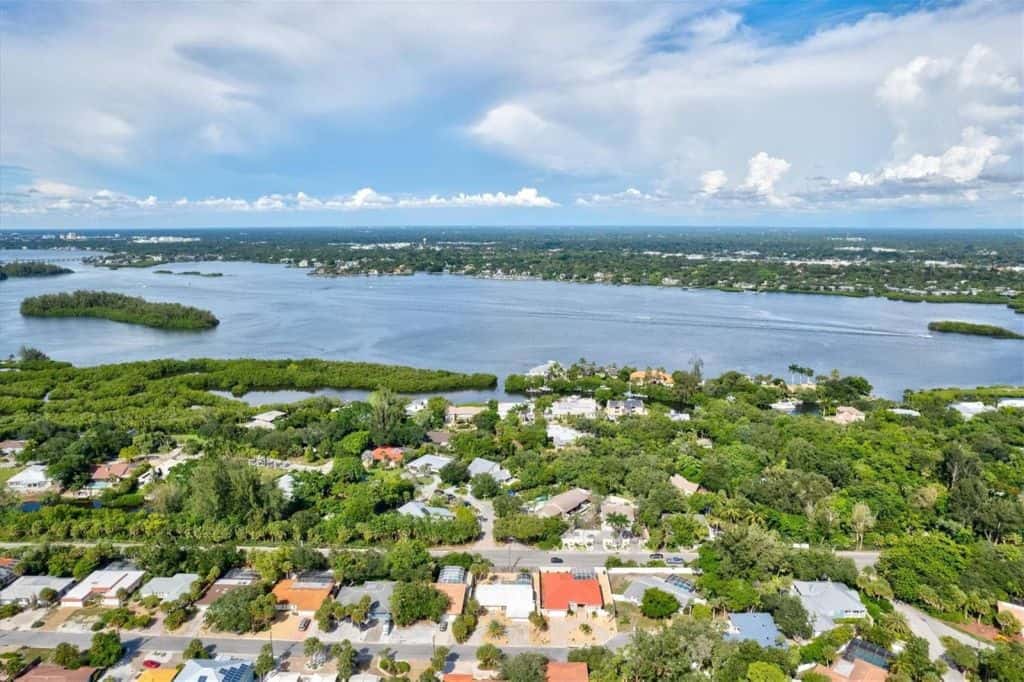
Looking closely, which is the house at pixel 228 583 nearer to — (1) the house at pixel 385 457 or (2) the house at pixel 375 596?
(2) the house at pixel 375 596

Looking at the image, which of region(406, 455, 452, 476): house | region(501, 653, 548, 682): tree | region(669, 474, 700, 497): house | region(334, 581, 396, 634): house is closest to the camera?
region(501, 653, 548, 682): tree

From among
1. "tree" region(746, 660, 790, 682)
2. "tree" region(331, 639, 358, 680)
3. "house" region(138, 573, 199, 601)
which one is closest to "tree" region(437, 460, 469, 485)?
"house" region(138, 573, 199, 601)

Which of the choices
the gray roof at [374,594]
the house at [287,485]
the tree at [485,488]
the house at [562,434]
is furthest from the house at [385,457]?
the gray roof at [374,594]

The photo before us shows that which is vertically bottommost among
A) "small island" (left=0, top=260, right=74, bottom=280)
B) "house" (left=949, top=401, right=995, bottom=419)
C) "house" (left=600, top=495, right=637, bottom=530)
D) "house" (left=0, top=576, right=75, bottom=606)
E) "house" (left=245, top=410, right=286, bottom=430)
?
"house" (left=0, top=576, right=75, bottom=606)

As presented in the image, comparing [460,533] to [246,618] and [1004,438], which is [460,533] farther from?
[1004,438]

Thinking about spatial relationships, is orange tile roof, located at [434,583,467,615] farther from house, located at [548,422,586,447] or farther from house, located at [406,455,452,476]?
house, located at [548,422,586,447]

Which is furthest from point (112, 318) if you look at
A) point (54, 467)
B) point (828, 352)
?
point (828, 352)

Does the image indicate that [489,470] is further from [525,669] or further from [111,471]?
[111,471]
